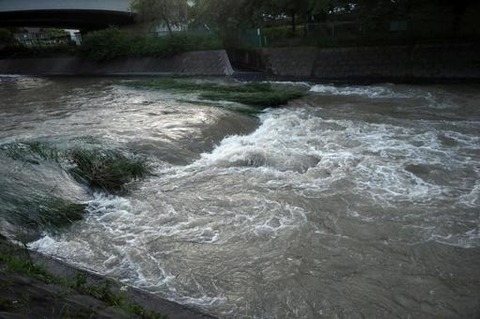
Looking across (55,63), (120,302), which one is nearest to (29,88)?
(55,63)

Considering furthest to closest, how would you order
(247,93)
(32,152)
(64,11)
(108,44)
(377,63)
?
(64,11) < (108,44) < (377,63) < (247,93) < (32,152)

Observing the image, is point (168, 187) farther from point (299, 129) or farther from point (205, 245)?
point (299, 129)

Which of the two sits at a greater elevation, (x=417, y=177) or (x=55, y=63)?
(x=55, y=63)

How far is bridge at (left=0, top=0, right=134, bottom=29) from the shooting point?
113 feet

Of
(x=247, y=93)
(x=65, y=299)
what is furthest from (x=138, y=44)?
(x=65, y=299)

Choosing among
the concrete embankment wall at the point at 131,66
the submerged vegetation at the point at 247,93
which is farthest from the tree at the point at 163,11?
the submerged vegetation at the point at 247,93

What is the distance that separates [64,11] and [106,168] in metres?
31.0

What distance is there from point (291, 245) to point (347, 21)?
880 inches

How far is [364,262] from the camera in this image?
6.93 metres

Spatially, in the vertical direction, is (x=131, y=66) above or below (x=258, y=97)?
above

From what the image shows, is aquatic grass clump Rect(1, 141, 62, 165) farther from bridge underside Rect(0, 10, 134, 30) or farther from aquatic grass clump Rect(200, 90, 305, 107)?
bridge underside Rect(0, 10, 134, 30)

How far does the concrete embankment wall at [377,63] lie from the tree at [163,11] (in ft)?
29.5

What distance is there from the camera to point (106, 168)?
10.4 meters

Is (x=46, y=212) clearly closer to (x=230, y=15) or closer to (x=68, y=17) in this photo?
(x=230, y=15)
